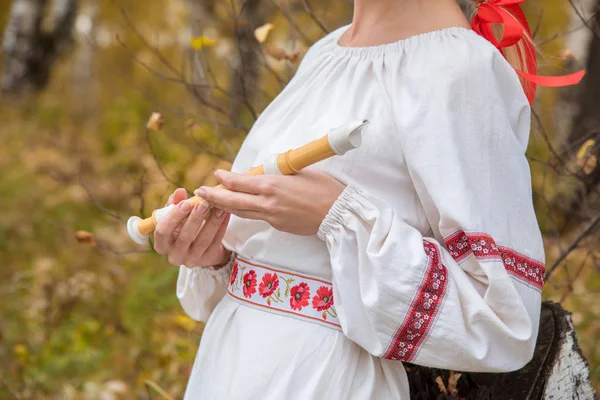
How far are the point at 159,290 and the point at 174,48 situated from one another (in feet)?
34.7

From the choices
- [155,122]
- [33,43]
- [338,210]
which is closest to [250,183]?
[338,210]

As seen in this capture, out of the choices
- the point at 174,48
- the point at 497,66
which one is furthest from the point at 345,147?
the point at 174,48

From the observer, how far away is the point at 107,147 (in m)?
5.41

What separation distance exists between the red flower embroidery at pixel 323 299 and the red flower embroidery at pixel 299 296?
0.7 inches

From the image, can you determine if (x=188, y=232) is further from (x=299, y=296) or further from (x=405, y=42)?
(x=405, y=42)

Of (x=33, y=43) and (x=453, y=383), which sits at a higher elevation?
(x=453, y=383)

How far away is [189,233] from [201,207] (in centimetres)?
9

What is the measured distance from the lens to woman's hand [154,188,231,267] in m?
1.27

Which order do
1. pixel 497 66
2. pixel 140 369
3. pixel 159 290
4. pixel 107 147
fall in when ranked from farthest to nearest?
pixel 107 147 < pixel 159 290 < pixel 140 369 < pixel 497 66

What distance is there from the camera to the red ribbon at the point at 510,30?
130 centimetres

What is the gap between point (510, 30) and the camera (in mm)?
1297

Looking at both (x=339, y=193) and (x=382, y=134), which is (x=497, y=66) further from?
(x=339, y=193)

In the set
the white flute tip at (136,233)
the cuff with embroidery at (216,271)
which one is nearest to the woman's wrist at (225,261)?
the cuff with embroidery at (216,271)

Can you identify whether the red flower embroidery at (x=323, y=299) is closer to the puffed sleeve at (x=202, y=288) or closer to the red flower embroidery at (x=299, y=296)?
the red flower embroidery at (x=299, y=296)
